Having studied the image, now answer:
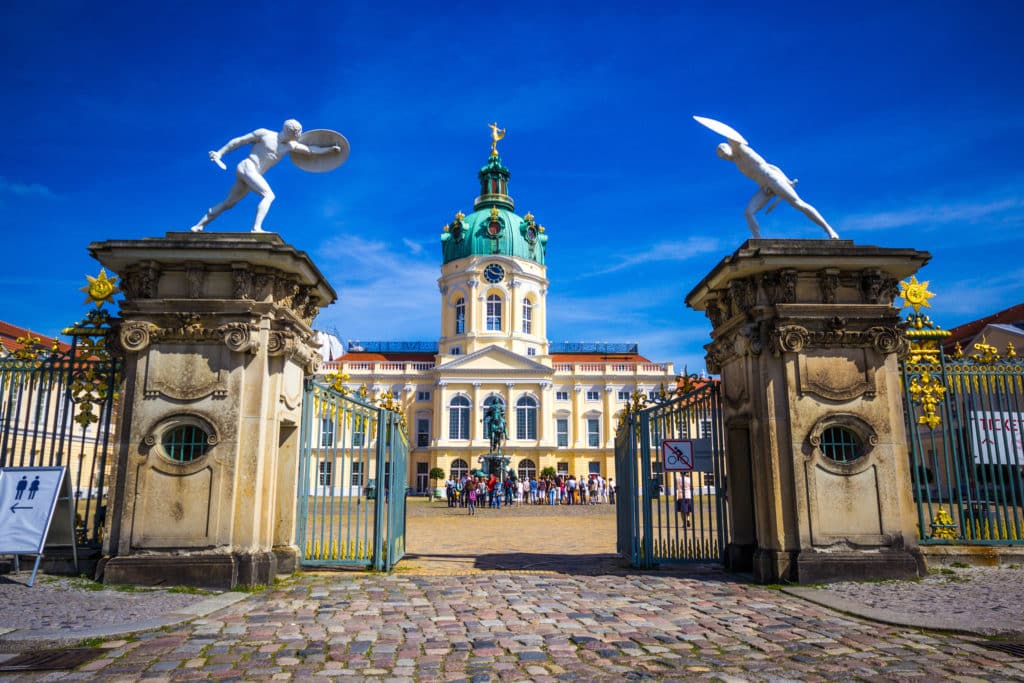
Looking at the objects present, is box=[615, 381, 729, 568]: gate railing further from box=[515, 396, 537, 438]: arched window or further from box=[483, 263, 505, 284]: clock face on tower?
box=[483, 263, 505, 284]: clock face on tower

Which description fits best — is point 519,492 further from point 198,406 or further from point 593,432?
point 198,406

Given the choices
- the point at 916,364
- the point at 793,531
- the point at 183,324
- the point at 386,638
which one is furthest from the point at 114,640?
the point at 916,364

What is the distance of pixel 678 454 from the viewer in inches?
404

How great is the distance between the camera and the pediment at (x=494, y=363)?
186 ft

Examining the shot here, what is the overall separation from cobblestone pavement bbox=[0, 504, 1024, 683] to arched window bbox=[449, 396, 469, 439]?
158 feet

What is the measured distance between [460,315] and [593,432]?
1460 centimetres

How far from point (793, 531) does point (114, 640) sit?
7.13 m

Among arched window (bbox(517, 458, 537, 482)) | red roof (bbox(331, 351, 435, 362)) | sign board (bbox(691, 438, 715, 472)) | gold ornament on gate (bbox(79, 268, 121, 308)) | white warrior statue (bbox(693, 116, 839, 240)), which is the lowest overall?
sign board (bbox(691, 438, 715, 472))

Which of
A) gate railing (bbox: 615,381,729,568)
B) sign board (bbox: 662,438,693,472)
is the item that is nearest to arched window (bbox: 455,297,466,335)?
gate railing (bbox: 615,381,729,568)

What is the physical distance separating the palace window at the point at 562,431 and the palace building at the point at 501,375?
79 mm

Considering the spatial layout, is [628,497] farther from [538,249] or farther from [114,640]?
[538,249]

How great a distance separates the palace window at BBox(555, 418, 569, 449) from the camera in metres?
58.7

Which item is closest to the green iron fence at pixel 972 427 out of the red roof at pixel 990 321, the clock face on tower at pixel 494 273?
the red roof at pixel 990 321

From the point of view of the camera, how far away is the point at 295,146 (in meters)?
9.78
